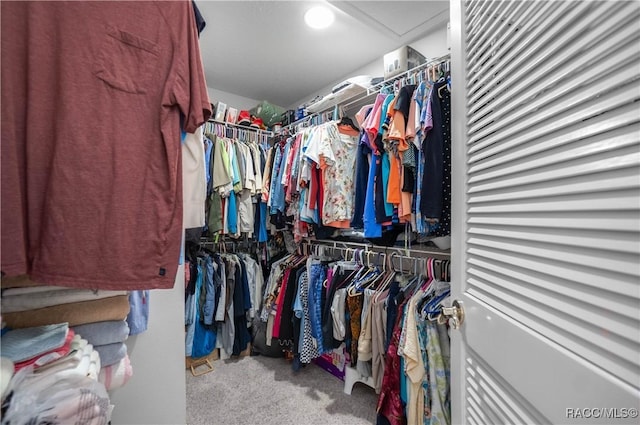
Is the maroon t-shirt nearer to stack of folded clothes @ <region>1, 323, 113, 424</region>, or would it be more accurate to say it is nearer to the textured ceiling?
stack of folded clothes @ <region>1, 323, 113, 424</region>

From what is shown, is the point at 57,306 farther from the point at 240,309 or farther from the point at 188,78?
the point at 240,309

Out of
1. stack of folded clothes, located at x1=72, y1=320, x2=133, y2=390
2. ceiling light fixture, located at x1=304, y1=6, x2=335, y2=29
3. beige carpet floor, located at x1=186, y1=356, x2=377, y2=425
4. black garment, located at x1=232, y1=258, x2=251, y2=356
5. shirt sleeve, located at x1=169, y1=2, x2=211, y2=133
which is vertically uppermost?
ceiling light fixture, located at x1=304, y1=6, x2=335, y2=29

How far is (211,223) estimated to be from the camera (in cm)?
220

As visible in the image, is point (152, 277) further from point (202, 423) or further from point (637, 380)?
point (202, 423)

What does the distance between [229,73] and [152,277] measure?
2.43 metres

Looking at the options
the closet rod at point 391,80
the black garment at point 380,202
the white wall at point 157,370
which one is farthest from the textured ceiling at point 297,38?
the white wall at point 157,370

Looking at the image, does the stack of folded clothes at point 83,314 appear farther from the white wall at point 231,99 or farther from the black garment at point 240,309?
the white wall at point 231,99

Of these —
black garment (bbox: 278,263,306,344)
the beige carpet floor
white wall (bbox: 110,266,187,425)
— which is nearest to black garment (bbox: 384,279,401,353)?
the beige carpet floor

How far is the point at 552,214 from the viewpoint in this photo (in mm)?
521

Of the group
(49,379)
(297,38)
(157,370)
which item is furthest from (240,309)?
(297,38)

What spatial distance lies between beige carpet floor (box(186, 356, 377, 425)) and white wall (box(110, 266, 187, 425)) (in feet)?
2.70

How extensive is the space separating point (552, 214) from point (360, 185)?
126 centimetres

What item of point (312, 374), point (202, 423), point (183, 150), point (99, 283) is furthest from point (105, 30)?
point (312, 374)

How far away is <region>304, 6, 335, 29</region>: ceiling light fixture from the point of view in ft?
5.62
